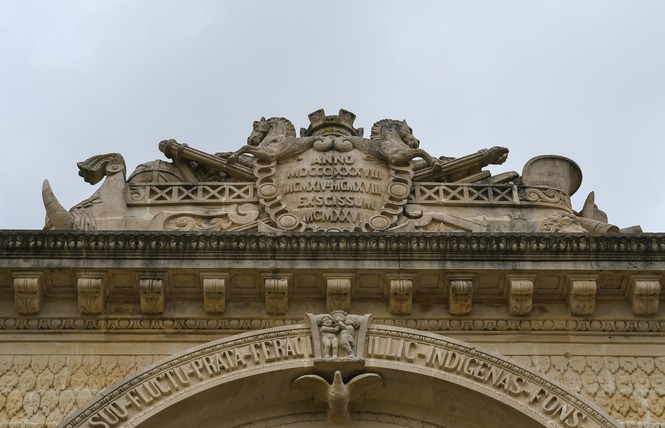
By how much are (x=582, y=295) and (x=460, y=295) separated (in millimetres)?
1206

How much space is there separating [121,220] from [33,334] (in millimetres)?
1740

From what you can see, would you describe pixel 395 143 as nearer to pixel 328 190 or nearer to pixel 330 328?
pixel 328 190

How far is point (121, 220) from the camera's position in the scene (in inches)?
527

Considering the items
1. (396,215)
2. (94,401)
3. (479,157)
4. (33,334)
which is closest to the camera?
(94,401)

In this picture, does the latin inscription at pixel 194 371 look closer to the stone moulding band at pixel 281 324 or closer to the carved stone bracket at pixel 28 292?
the stone moulding band at pixel 281 324

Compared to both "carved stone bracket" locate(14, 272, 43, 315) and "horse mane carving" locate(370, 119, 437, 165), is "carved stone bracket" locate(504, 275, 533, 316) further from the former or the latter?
"carved stone bracket" locate(14, 272, 43, 315)

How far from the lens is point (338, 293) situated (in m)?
12.3

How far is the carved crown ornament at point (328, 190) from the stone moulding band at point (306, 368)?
1.43m

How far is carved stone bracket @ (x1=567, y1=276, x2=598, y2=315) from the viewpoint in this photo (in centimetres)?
1229

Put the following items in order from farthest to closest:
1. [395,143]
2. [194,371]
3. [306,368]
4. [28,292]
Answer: [395,143]
[28,292]
[306,368]
[194,371]

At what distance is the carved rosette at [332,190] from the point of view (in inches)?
523

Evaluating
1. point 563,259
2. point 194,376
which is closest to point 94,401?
point 194,376

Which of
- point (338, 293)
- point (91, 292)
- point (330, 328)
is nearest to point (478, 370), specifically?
point (330, 328)

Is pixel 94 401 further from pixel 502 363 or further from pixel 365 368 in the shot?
pixel 502 363
